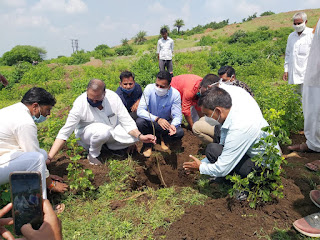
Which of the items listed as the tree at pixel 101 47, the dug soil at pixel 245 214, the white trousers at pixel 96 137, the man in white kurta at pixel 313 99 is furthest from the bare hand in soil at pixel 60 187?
the tree at pixel 101 47

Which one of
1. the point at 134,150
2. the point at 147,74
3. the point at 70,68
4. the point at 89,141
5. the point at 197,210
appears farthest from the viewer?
the point at 70,68

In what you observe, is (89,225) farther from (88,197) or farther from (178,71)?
(178,71)

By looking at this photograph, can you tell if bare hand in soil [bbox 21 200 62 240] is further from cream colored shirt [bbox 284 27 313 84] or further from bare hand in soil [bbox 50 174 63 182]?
cream colored shirt [bbox 284 27 313 84]

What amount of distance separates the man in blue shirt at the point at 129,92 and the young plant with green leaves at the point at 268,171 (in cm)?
267

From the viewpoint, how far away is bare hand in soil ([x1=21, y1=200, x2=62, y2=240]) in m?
1.19

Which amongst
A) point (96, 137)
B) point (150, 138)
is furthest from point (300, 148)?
point (96, 137)

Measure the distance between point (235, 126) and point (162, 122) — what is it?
1663mm

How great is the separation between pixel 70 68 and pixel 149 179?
11.8m

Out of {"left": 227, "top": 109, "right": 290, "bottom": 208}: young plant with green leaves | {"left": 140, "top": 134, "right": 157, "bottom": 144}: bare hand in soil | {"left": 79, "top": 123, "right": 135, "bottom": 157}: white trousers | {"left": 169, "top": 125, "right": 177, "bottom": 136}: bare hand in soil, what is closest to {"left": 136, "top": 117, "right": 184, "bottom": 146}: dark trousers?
{"left": 169, "top": 125, "right": 177, "bottom": 136}: bare hand in soil

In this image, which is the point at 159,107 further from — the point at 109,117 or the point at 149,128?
the point at 109,117

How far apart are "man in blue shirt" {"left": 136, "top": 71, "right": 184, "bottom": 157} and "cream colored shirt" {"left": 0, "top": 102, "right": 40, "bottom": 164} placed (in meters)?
1.82

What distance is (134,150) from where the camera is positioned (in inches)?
169

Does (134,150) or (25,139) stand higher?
(25,139)

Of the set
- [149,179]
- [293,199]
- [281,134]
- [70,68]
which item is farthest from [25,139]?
[70,68]
